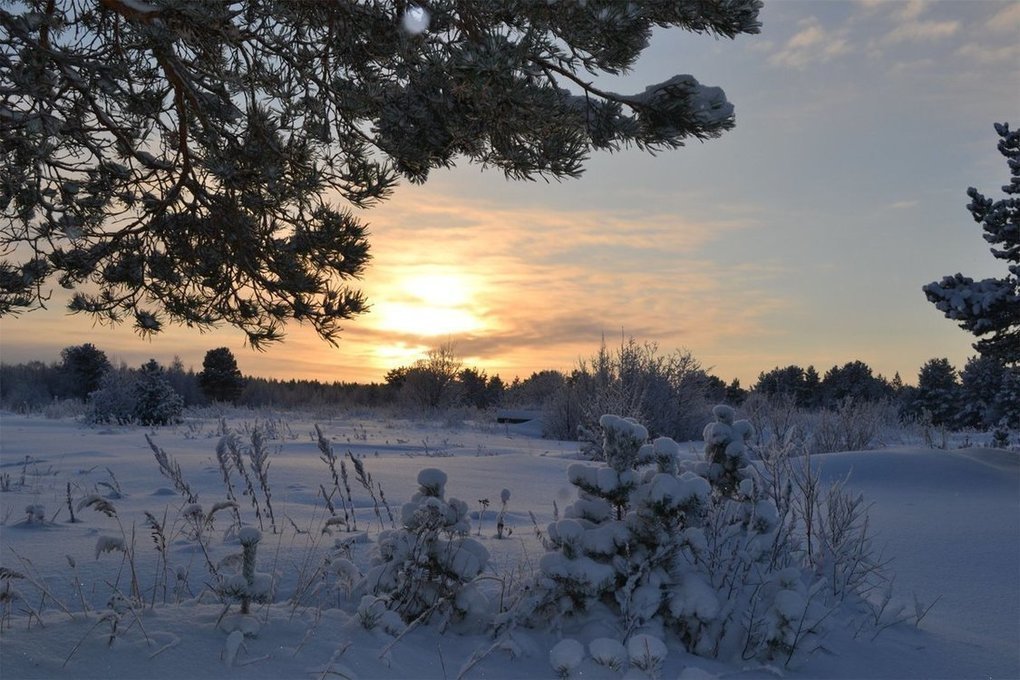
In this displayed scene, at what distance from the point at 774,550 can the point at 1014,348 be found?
7973mm

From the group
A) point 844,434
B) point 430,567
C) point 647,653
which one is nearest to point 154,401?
point 844,434

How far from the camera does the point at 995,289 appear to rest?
9125 mm

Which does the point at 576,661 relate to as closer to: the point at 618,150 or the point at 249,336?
the point at 618,150

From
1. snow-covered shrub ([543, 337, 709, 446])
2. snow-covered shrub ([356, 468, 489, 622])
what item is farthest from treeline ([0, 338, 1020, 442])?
snow-covered shrub ([356, 468, 489, 622])

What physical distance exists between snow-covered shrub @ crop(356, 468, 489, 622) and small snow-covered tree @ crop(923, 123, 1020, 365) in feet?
27.4

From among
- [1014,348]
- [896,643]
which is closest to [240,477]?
[896,643]

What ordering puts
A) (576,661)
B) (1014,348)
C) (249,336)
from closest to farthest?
(576,661), (249,336), (1014,348)

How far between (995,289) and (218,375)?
3860cm

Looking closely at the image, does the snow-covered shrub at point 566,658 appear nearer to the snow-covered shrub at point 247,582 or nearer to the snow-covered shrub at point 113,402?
the snow-covered shrub at point 247,582

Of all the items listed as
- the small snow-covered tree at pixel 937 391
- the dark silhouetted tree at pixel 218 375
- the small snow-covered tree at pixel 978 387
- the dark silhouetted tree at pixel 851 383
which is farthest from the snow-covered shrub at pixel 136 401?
the dark silhouetted tree at pixel 851 383

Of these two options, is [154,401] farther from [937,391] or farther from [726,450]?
[937,391]

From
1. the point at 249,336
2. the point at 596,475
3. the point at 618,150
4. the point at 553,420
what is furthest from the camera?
the point at 553,420

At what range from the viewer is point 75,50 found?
4.66 m

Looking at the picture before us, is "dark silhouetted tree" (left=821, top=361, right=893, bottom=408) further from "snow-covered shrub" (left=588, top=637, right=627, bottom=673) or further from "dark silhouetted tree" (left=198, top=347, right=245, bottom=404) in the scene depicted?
"snow-covered shrub" (left=588, top=637, right=627, bottom=673)
